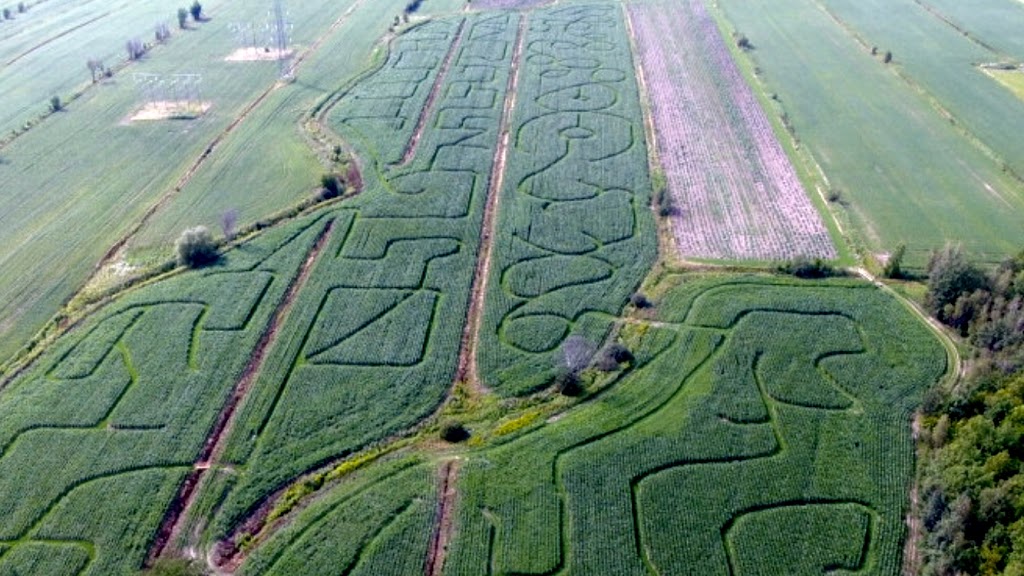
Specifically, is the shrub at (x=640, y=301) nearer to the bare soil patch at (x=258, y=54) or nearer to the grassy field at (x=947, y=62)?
the grassy field at (x=947, y=62)

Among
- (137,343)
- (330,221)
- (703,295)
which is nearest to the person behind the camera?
(137,343)

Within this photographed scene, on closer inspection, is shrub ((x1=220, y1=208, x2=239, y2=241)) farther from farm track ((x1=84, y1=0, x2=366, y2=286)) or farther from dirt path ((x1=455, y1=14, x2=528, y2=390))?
dirt path ((x1=455, y1=14, x2=528, y2=390))

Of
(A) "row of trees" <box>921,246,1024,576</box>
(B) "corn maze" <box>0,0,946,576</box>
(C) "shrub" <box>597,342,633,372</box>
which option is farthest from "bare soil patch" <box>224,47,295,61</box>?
(A) "row of trees" <box>921,246,1024,576</box>

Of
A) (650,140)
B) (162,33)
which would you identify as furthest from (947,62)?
(162,33)

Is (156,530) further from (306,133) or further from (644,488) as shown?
(306,133)

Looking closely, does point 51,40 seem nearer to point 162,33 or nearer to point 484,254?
point 162,33

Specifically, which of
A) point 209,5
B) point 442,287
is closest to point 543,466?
point 442,287
